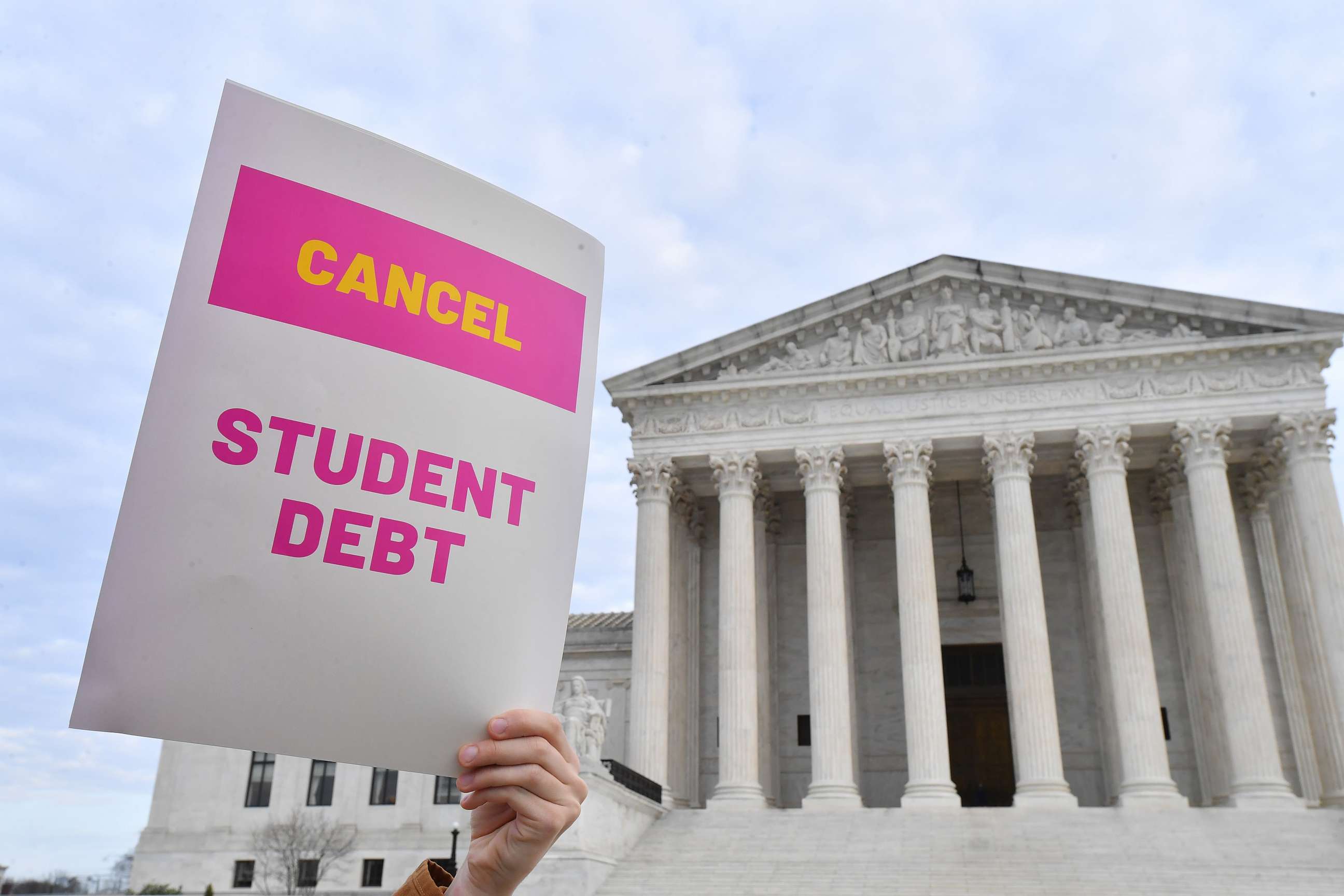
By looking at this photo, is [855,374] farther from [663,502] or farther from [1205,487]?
[1205,487]

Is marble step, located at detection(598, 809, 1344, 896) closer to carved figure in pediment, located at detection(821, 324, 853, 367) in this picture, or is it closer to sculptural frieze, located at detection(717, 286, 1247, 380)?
sculptural frieze, located at detection(717, 286, 1247, 380)

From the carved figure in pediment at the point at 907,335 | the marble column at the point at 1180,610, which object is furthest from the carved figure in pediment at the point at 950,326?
the marble column at the point at 1180,610

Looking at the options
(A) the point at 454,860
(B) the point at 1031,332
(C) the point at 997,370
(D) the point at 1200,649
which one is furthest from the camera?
(B) the point at 1031,332

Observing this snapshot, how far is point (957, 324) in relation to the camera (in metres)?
32.0

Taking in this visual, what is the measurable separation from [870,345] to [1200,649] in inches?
525

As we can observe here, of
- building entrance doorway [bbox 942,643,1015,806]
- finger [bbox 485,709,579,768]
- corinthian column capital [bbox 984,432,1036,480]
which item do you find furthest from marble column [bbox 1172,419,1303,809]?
finger [bbox 485,709,579,768]

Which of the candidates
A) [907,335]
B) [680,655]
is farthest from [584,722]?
[907,335]

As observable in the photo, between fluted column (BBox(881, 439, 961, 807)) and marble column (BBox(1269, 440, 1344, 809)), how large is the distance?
9.94 metres

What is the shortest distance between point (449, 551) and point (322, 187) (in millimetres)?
1006

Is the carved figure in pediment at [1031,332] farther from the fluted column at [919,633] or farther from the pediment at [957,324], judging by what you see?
the fluted column at [919,633]

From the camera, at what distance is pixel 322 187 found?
276 cm

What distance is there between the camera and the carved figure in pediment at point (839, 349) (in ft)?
107

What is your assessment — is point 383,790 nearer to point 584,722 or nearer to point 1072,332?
point 584,722

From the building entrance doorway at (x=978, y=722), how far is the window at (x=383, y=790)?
20.1 meters
